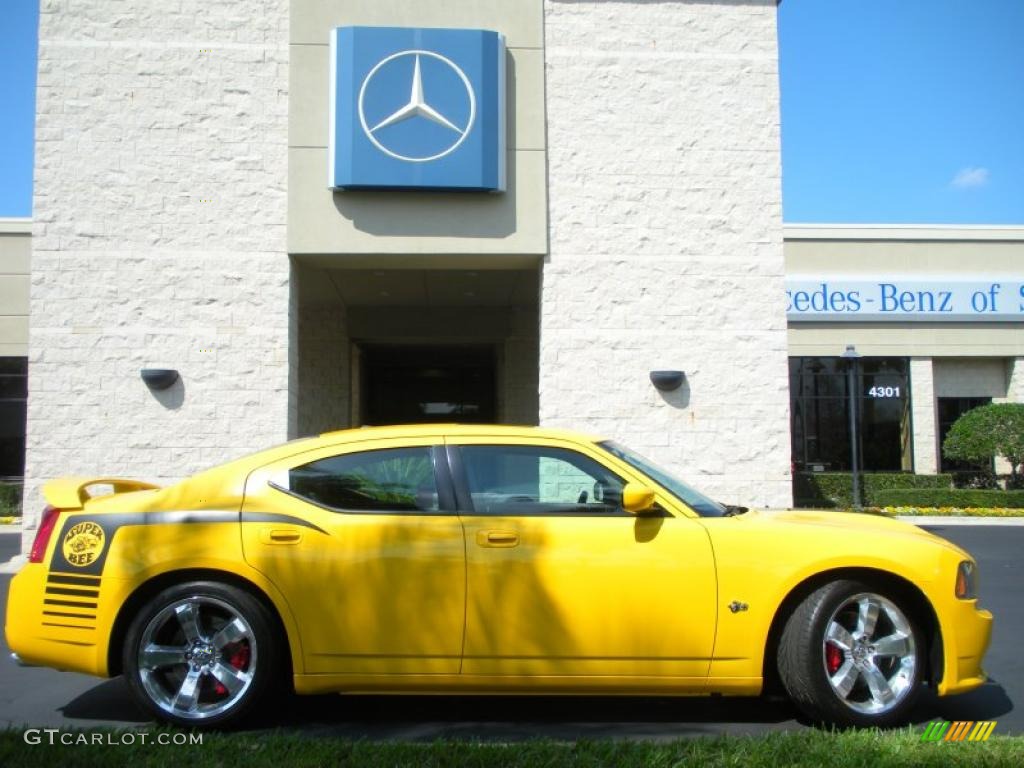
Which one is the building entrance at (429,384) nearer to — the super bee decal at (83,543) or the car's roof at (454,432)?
the car's roof at (454,432)

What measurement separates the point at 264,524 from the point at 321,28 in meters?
8.52

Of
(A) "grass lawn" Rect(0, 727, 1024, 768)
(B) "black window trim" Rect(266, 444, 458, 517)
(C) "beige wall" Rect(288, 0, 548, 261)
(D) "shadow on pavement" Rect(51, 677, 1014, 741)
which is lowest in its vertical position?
(D) "shadow on pavement" Rect(51, 677, 1014, 741)

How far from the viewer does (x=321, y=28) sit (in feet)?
37.5

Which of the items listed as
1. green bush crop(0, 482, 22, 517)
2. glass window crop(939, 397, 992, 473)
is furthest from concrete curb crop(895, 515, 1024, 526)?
green bush crop(0, 482, 22, 517)

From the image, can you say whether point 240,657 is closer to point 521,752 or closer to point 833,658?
point 521,752

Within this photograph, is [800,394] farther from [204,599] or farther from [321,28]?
[204,599]

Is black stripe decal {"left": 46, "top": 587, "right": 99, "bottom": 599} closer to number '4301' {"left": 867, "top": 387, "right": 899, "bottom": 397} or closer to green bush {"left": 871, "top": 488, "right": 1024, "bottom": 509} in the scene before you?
green bush {"left": 871, "top": 488, "right": 1024, "bottom": 509}

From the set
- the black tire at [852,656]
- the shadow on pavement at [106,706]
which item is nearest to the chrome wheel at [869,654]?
the black tire at [852,656]

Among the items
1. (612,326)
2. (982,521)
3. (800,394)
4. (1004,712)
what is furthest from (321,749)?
(800,394)

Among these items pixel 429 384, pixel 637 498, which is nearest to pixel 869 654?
pixel 637 498

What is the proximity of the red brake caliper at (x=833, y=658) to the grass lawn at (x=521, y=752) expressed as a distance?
13.1 inches

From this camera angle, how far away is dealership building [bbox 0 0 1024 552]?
1105cm

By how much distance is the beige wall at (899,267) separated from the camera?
2398 cm

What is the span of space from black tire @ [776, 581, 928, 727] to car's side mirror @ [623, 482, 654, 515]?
0.91 m
